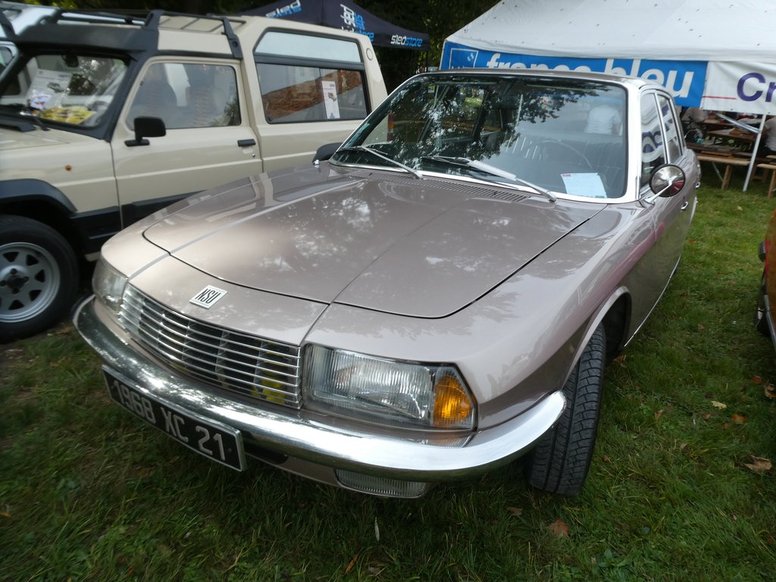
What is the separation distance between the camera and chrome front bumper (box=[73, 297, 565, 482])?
1.54 metres

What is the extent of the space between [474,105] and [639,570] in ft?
7.69

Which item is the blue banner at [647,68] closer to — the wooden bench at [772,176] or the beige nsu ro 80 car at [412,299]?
the wooden bench at [772,176]

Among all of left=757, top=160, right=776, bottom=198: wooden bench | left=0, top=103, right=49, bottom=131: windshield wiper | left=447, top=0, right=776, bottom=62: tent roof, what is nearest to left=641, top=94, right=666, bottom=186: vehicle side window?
left=0, top=103, right=49, bottom=131: windshield wiper

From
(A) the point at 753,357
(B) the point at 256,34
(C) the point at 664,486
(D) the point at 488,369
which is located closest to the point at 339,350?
(D) the point at 488,369

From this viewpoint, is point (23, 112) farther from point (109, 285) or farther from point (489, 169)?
point (489, 169)

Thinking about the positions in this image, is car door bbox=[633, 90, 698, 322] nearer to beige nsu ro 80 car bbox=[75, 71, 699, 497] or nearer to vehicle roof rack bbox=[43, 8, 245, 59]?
beige nsu ro 80 car bbox=[75, 71, 699, 497]

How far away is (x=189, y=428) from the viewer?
177 centimetres

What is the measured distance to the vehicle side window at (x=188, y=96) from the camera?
380 cm

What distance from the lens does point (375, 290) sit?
174cm

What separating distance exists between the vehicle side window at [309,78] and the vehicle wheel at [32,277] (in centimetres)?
199

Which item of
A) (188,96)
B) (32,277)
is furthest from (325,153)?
(32,277)

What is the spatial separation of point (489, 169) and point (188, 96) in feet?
8.49

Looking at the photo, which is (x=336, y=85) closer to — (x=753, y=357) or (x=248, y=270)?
(x=248, y=270)

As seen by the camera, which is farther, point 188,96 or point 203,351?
point 188,96
